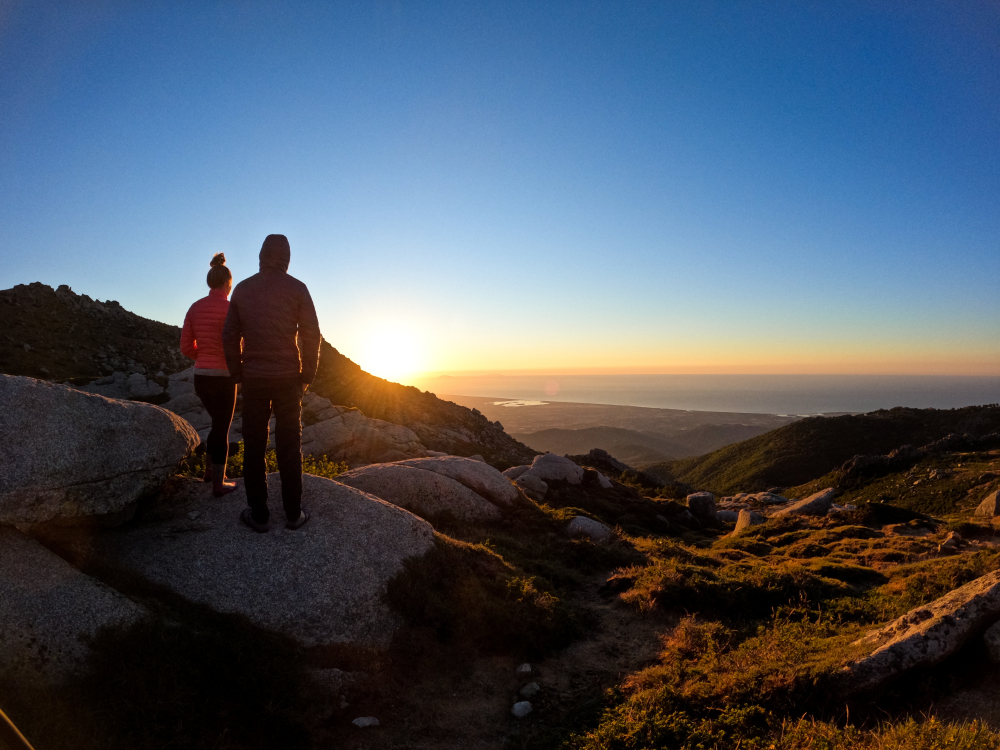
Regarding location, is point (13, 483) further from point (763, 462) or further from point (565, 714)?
point (763, 462)

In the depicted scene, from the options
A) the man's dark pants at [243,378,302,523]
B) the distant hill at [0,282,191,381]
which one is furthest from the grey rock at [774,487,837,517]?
the distant hill at [0,282,191,381]

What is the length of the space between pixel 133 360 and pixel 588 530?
1408 inches

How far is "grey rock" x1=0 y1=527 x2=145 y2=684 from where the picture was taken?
535 cm

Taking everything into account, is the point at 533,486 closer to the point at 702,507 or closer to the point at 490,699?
the point at 702,507

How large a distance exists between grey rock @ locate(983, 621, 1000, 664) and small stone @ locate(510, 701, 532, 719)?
548cm

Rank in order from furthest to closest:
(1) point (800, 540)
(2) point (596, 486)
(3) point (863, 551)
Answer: (2) point (596, 486) < (1) point (800, 540) < (3) point (863, 551)

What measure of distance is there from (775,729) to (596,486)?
20253 millimetres

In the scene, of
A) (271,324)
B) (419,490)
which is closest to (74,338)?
(419,490)

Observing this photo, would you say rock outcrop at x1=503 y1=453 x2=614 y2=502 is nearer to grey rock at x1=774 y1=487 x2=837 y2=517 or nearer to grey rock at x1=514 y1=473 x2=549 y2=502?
grey rock at x1=514 y1=473 x2=549 y2=502

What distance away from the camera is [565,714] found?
7008 millimetres

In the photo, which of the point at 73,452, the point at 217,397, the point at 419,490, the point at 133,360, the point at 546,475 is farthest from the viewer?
the point at 133,360

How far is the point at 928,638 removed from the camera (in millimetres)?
5887

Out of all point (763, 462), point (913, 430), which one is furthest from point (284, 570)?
point (913, 430)

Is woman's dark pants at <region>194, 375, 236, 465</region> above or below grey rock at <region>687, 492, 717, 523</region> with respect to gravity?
above
